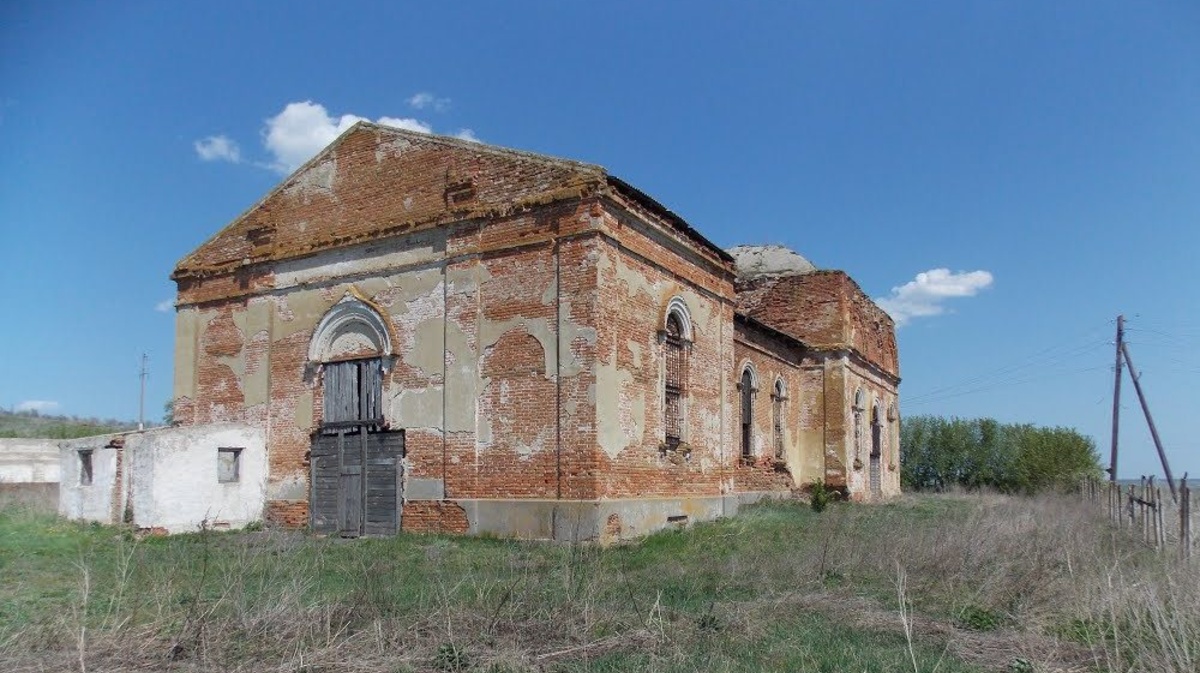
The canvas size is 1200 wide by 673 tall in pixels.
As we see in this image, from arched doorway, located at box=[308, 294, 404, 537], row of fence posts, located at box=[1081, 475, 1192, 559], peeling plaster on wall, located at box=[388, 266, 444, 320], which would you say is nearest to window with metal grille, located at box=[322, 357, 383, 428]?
arched doorway, located at box=[308, 294, 404, 537]

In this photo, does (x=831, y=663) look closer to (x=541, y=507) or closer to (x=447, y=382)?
(x=541, y=507)

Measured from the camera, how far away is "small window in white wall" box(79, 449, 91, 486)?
1633cm

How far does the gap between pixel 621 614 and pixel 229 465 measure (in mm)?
11938

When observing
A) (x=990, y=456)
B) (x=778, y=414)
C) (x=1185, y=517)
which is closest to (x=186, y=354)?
(x=778, y=414)

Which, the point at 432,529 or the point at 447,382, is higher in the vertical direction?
the point at 447,382

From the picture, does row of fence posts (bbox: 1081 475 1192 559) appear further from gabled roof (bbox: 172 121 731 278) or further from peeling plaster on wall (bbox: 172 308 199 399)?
peeling plaster on wall (bbox: 172 308 199 399)

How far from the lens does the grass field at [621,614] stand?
18.4 feet

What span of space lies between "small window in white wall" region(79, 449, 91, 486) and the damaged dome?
1877cm

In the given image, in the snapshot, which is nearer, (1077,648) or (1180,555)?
(1077,648)

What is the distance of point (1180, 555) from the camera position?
393 inches

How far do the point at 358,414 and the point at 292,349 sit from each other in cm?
205

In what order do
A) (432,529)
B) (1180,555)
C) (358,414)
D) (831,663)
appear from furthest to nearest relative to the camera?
(358,414), (432,529), (1180,555), (831,663)

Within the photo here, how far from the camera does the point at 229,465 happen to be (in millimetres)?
16594

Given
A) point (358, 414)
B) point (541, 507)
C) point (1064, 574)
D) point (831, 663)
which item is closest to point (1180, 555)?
point (1064, 574)
